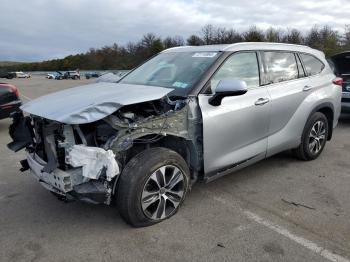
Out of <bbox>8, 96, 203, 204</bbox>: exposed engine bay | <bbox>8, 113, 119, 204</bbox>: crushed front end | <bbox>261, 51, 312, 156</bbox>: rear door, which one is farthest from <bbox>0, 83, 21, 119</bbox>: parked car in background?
<bbox>261, 51, 312, 156</bbox>: rear door

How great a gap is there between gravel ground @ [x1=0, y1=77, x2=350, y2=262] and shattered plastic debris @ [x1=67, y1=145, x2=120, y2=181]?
681 mm

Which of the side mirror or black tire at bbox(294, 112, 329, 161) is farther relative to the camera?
black tire at bbox(294, 112, 329, 161)

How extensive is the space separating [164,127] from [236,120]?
91 centimetres

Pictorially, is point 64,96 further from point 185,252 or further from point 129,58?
point 129,58

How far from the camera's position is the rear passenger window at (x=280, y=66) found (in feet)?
15.3

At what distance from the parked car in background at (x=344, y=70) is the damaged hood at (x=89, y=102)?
19.1 ft

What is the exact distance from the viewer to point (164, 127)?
3596 mm

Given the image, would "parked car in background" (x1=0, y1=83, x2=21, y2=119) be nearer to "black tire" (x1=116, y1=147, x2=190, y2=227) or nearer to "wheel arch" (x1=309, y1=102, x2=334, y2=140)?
"black tire" (x1=116, y1=147, x2=190, y2=227)

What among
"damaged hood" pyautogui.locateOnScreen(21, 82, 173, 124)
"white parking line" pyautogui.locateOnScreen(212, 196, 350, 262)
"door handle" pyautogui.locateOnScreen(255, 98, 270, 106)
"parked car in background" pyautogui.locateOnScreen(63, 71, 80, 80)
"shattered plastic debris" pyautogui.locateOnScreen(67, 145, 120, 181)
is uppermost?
"damaged hood" pyautogui.locateOnScreen(21, 82, 173, 124)

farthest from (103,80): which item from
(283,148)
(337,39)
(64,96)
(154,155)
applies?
(337,39)

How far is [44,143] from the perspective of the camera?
3727 millimetres

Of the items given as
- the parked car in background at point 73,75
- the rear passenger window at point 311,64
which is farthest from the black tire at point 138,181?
the parked car in background at point 73,75

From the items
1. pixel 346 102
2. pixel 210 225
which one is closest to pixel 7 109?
pixel 210 225

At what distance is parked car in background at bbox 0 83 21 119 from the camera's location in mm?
8484
